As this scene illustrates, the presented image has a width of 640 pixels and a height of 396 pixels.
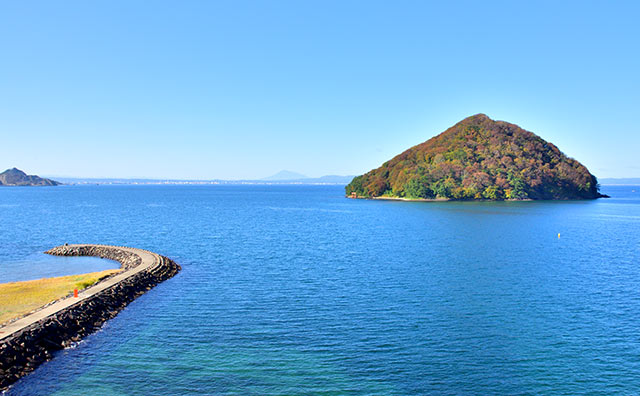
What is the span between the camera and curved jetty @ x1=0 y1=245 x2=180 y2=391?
989 inches

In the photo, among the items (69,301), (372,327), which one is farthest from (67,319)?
(372,327)

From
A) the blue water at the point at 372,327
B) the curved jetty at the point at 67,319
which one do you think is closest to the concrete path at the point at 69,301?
the curved jetty at the point at 67,319

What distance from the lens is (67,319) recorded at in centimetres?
3109

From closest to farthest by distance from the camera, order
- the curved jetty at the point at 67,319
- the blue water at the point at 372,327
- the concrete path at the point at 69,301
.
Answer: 1. the blue water at the point at 372,327
2. the curved jetty at the point at 67,319
3. the concrete path at the point at 69,301

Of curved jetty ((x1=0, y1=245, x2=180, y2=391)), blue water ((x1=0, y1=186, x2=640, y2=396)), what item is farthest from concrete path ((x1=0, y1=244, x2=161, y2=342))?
blue water ((x1=0, y1=186, x2=640, y2=396))

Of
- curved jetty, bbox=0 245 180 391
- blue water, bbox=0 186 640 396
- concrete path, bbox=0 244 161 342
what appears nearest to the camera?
blue water, bbox=0 186 640 396

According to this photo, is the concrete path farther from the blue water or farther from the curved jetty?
the blue water

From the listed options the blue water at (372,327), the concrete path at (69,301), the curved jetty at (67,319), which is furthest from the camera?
the concrete path at (69,301)

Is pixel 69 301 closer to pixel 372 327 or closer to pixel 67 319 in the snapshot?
pixel 67 319

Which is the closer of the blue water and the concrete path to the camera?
the blue water

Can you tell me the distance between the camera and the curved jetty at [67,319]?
25125 millimetres

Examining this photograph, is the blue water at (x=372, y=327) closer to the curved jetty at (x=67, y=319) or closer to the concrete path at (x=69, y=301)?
the curved jetty at (x=67, y=319)

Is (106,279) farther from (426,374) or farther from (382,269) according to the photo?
(426,374)

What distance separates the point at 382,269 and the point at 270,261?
1385cm
